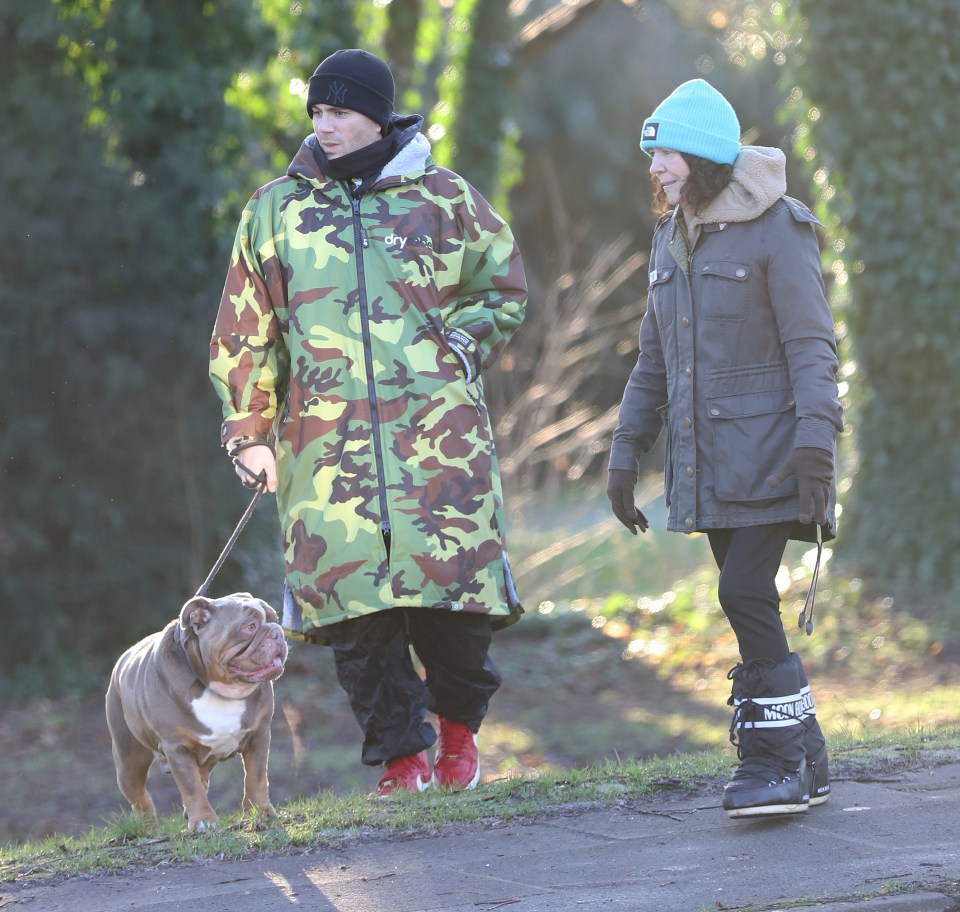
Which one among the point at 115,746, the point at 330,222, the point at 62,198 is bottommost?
the point at 115,746

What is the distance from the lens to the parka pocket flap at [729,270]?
13.6 feet

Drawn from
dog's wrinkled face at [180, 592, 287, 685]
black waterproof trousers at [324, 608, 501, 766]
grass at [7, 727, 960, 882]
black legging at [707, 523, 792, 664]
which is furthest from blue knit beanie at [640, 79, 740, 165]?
grass at [7, 727, 960, 882]

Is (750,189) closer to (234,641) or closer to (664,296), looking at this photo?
(664,296)

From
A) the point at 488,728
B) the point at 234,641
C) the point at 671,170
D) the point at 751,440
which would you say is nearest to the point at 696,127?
the point at 671,170

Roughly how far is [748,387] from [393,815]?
1.61m

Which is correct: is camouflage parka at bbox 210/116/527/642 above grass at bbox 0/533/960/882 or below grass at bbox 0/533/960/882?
above

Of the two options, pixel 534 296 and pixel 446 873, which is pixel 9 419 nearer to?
pixel 446 873

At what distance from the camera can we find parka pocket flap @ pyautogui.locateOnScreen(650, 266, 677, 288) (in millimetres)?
4336

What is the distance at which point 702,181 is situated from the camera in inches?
165

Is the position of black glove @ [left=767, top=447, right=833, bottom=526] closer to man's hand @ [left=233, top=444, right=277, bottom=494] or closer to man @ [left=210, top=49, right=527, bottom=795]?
man @ [left=210, top=49, right=527, bottom=795]

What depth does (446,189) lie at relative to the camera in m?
4.70

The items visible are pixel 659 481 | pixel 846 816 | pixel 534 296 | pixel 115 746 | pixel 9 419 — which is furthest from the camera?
pixel 534 296

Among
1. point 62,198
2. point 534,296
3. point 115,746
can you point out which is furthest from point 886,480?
point 534,296

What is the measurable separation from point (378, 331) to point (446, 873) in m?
1.65
